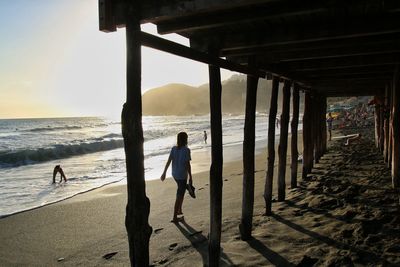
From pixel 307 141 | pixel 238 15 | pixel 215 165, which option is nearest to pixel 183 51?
pixel 238 15

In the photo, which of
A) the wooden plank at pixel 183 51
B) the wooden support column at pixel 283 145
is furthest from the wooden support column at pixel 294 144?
the wooden plank at pixel 183 51

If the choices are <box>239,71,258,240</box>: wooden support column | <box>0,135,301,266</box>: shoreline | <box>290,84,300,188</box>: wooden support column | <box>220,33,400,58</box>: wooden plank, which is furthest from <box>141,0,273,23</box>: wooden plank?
<box>290,84,300,188</box>: wooden support column

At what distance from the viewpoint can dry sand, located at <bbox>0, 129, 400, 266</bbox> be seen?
4812mm

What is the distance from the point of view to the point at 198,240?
6.23 meters

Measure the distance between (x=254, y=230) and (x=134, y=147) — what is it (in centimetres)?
341

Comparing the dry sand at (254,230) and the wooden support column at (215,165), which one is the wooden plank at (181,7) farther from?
the dry sand at (254,230)

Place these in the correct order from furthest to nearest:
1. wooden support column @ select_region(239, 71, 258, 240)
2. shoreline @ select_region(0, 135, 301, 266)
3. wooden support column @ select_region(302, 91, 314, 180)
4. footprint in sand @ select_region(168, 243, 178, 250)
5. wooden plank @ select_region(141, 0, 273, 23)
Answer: wooden support column @ select_region(302, 91, 314, 180) < shoreline @ select_region(0, 135, 301, 266) < footprint in sand @ select_region(168, 243, 178, 250) < wooden support column @ select_region(239, 71, 258, 240) < wooden plank @ select_region(141, 0, 273, 23)

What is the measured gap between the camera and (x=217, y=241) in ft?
15.9

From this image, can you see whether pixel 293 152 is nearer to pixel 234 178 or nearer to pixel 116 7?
pixel 234 178

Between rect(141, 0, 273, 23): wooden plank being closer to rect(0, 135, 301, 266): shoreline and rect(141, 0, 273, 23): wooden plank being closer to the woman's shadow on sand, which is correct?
the woman's shadow on sand

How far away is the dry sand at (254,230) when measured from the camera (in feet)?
15.8

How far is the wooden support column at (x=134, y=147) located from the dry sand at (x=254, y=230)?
1.87m

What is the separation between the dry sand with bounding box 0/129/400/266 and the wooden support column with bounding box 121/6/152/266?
1.87 m

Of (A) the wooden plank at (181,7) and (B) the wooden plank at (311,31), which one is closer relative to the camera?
(A) the wooden plank at (181,7)
